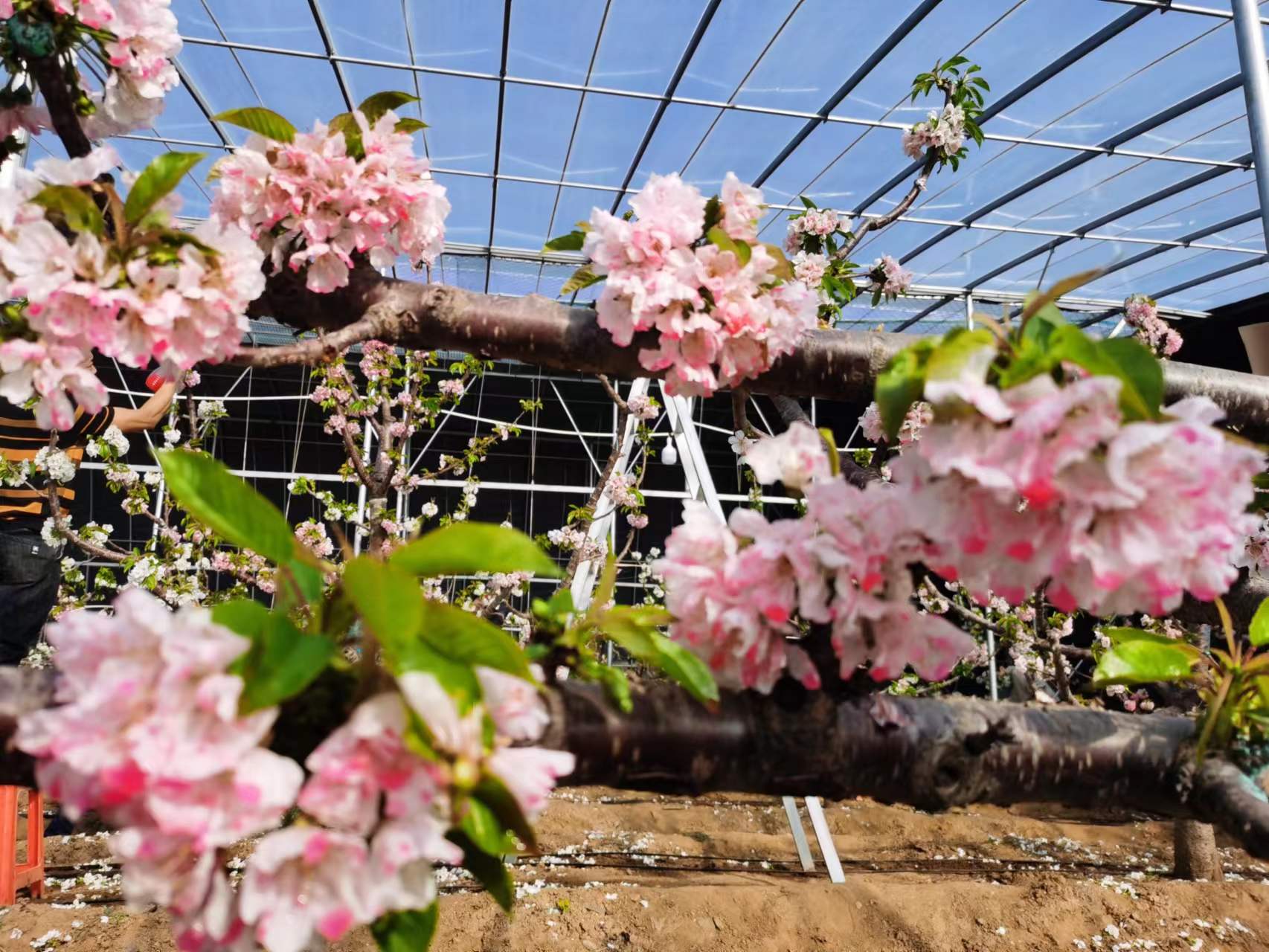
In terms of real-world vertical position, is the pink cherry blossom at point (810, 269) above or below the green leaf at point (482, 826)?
above

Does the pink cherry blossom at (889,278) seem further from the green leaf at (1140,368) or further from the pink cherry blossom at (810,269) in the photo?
the green leaf at (1140,368)

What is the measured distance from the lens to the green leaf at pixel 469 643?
506 mm

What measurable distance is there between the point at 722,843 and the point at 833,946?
1529mm

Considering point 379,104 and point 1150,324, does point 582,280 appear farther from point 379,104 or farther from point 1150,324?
point 1150,324

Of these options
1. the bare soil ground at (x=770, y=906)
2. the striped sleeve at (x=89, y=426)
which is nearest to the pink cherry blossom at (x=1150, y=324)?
the bare soil ground at (x=770, y=906)

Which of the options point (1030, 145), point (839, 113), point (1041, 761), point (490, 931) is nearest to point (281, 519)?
point (1041, 761)

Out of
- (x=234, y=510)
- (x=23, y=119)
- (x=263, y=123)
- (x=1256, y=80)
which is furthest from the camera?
(x=1256, y=80)

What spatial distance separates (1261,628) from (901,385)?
67 centimetres

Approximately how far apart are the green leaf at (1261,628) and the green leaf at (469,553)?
869 mm

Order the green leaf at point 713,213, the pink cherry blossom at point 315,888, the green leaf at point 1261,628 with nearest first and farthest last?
the pink cherry blossom at point 315,888
the green leaf at point 1261,628
the green leaf at point 713,213

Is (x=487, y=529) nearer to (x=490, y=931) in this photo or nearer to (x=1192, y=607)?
(x=1192, y=607)

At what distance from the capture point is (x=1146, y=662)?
2.73 feet

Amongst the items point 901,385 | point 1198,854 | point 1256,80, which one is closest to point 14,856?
point 901,385

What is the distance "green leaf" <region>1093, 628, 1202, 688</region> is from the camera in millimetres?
815
